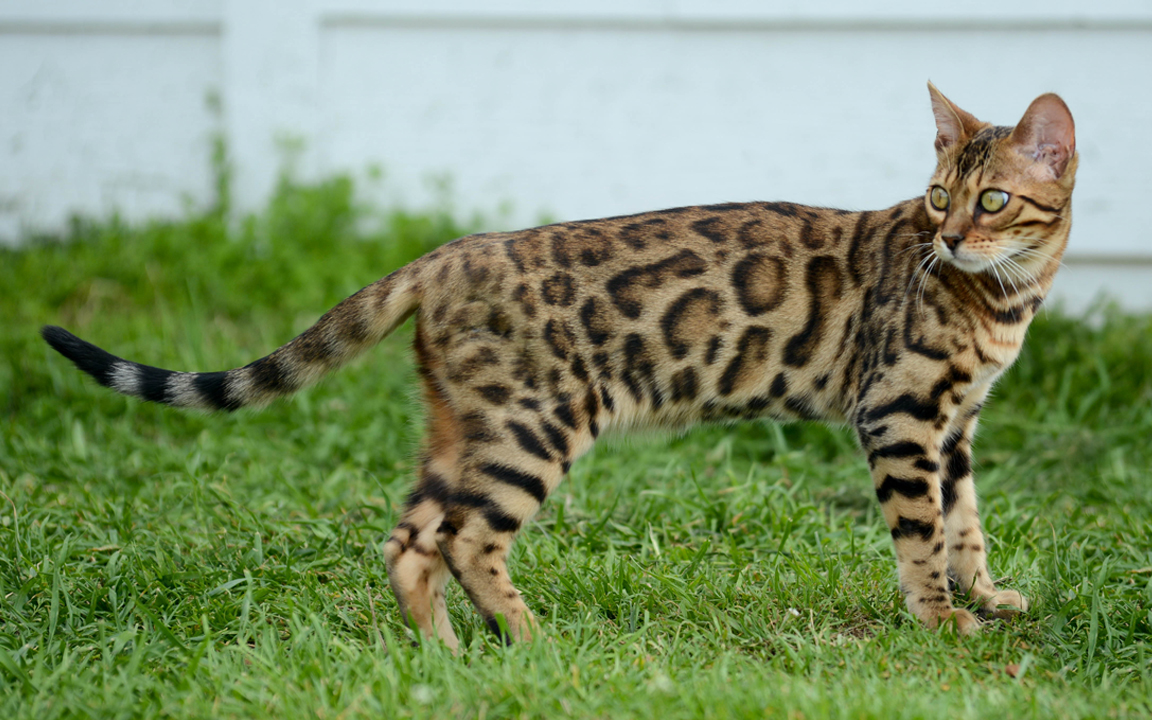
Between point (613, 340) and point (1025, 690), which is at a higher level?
point (613, 340)

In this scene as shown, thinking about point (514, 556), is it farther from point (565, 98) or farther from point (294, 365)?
point (565, 98)

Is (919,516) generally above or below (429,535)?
above

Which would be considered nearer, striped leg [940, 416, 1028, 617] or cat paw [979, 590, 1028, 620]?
cat paw [979, 590, 1028, 620]

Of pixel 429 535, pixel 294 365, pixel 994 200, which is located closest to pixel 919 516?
pixel 994 200

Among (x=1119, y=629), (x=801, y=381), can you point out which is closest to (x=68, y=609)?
(x=801, y=381)

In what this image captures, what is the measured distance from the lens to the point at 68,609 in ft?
10.4

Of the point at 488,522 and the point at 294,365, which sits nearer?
the point at 488,522

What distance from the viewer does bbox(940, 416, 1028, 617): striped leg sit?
3.37 metres

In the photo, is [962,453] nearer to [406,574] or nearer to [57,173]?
[406,574]

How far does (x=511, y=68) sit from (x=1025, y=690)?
5461 mm

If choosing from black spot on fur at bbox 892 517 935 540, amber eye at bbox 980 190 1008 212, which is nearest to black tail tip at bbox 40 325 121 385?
black spot on fur at bbox 892 517 935 540

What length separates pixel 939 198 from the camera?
128 inches

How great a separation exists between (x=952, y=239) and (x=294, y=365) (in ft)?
7.34

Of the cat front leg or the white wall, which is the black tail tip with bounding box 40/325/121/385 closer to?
the cat front leg
